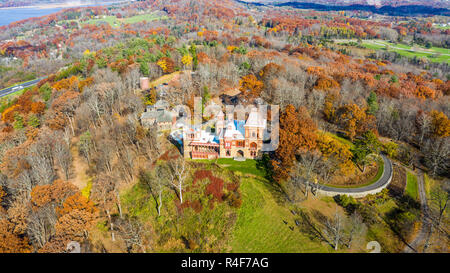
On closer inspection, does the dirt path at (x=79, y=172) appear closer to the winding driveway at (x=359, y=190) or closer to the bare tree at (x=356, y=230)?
the winding driveway at (x=359, y=190)

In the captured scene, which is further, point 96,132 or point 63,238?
point 96,132

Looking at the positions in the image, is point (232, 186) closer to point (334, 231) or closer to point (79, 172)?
point (334, 231)

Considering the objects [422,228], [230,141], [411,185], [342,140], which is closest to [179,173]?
[230,141]

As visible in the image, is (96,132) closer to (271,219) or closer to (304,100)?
(271,219)

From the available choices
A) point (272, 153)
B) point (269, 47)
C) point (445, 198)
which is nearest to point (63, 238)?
point (272, 153)

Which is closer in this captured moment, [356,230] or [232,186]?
[356,230]

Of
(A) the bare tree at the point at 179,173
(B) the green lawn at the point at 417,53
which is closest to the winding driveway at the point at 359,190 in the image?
(A) the bare tree at the point at 179,173

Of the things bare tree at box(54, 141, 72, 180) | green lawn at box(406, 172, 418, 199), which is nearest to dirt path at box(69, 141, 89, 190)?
bare tree at box(54, 141, 72, 180)
